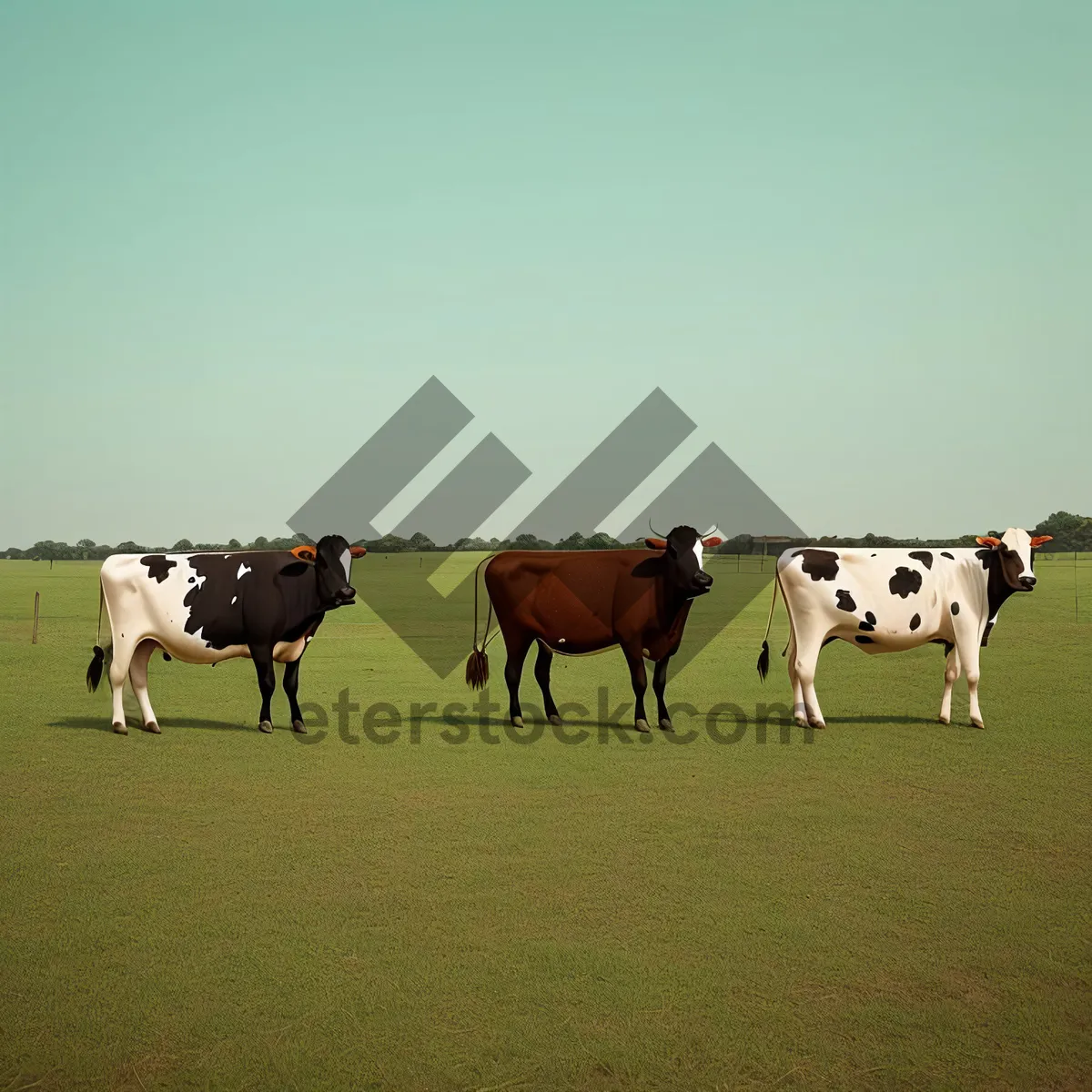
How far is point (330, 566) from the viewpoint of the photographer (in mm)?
12688

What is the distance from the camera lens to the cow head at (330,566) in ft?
41.4

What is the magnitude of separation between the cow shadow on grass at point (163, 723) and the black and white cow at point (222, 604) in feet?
1.30

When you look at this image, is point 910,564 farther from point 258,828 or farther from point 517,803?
point 258,828

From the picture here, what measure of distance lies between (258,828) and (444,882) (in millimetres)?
2116

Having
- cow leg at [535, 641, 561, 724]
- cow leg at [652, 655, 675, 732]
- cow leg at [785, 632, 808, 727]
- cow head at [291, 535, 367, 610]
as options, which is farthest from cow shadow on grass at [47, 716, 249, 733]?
cow leg at [785, 632, 808, 727]

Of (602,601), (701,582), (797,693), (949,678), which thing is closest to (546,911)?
(701,582)

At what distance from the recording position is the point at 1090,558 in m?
91.5

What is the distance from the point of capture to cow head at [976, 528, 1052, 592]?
1315cm

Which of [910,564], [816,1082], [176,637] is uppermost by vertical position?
[910,564]

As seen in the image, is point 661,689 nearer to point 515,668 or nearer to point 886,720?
point 515,668

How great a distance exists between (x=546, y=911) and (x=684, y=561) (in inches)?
261

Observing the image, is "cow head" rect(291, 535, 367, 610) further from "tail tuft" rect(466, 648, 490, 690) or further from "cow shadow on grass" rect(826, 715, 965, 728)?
"cow shadow on grass" rect(826, 715, 965, 728)

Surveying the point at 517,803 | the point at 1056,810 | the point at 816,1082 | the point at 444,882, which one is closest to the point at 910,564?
the point at 1056,810

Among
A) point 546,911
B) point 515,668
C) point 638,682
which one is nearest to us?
point 546,911
